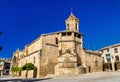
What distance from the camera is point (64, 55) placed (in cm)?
4253

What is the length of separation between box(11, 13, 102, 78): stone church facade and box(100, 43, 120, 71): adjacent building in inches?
427

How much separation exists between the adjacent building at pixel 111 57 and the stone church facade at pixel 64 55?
10.8 m

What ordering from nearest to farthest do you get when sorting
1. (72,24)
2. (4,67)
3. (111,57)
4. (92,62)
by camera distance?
(92,62) → (72,24) → (111,57) → (4,67)

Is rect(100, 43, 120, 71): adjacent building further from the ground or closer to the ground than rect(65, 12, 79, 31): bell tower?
closer to the ground

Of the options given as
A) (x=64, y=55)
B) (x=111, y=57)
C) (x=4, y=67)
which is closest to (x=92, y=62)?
(x=64, y=55)

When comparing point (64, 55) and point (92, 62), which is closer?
point (64, 55)

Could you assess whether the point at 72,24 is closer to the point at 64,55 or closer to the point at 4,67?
the point at 64,55

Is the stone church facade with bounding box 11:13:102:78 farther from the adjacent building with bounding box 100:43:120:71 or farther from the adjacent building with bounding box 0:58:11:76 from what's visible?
the adjacent building with bounding box 0:58:11:76

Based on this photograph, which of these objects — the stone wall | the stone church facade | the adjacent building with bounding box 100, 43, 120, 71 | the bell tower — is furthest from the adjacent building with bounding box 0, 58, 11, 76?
the stone wall

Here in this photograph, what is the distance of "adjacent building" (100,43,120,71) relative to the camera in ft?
194

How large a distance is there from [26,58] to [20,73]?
5.57 m

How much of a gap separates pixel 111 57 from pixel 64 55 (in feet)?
81.7

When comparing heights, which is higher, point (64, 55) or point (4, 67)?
point (64, 55)

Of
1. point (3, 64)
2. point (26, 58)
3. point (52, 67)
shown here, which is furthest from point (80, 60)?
point (3, 64)
